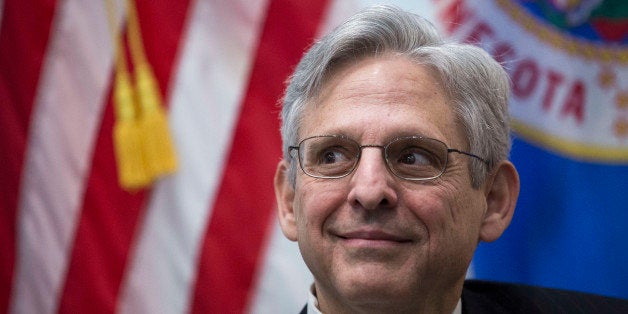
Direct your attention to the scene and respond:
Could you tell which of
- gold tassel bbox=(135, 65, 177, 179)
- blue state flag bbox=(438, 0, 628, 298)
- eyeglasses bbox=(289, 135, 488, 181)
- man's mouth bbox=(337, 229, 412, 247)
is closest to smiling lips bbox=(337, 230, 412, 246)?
man's mouth bbox=(337, 229, 412, 247)

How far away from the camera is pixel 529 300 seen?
81.2 inches

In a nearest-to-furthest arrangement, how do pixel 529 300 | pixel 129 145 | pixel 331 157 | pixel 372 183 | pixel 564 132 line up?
pixel 372 183 < pixel 331 157 < pixel 529 300 < pixel 564 132 < pixel 129 145

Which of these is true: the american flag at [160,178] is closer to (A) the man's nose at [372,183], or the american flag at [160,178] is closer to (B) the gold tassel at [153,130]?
(B) the gold tassel at [153,130]

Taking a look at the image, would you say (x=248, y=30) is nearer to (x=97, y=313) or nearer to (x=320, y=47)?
(x=320, y=47)

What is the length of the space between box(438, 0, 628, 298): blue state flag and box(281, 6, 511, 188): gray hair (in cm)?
62

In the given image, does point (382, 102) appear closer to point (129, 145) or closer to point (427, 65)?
point (427, 65)

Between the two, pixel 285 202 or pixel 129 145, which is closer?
pixel 285 202

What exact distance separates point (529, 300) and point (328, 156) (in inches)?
29.5

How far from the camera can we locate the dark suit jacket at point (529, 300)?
2.02 meters

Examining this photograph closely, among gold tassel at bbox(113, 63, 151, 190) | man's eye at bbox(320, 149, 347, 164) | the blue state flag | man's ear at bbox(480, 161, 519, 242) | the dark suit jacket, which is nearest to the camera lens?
man's eye at bbox(320, 149, 347, 164)

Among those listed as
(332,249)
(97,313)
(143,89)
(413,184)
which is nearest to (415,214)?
(413,184)

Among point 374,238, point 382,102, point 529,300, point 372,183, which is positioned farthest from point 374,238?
point 529,300

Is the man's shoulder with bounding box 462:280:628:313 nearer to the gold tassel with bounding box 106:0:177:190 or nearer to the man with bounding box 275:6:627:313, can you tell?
the man with bounding box 275:6:627:313

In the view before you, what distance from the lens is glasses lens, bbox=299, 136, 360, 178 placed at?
5.30ft
